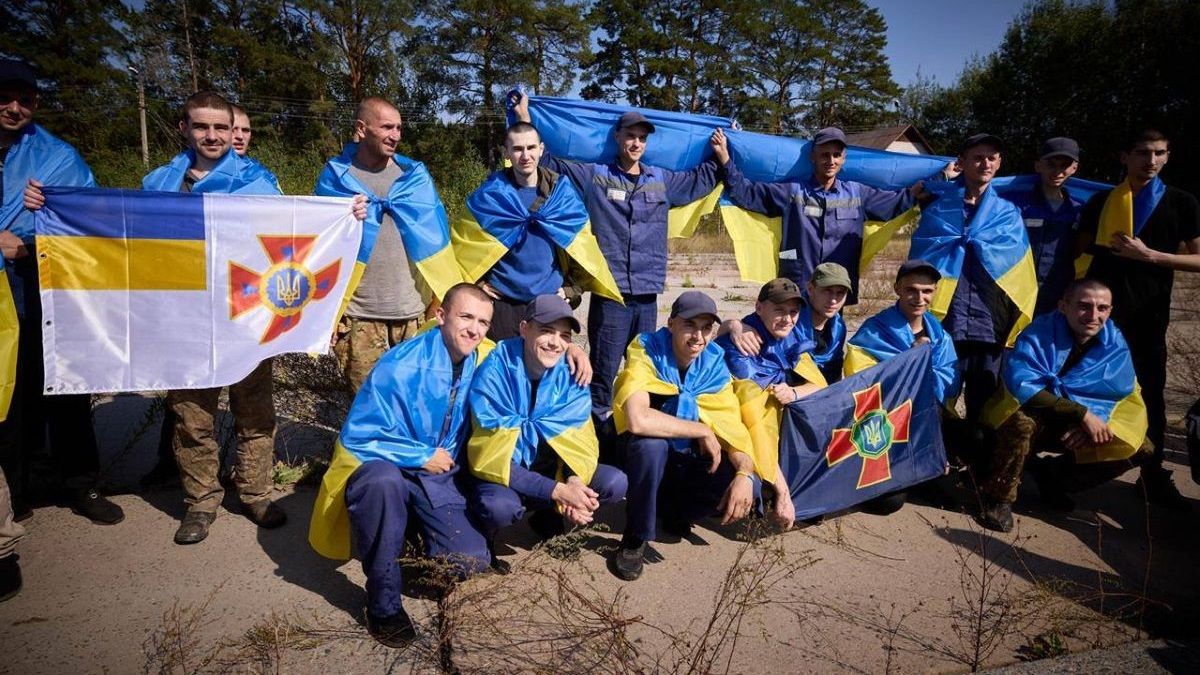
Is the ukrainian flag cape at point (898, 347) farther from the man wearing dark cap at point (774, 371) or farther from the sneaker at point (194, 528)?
the sneaker at point (194, 528)

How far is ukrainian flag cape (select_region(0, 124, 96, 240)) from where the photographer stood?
11.2ft

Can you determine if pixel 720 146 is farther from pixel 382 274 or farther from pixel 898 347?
pixel 382 274

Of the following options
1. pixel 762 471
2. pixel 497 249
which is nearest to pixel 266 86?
pixel 497 249

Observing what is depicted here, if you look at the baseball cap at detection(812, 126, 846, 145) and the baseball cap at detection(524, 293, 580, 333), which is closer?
the baseball cap at detection(524, 293, 580, 333)

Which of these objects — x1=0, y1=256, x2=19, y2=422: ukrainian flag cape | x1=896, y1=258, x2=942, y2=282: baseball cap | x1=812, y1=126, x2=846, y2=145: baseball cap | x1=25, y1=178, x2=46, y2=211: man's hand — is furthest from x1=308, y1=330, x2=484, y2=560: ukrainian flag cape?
x1=812, y1=126, x2=846, y2=145: baseball cap

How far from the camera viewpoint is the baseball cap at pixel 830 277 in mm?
3957

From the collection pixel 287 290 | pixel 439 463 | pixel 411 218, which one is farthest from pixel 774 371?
pixel 287 290

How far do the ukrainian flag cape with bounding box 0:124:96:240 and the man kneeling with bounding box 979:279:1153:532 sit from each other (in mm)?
5827

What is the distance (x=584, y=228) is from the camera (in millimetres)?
4363

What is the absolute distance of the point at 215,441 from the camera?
147 inches

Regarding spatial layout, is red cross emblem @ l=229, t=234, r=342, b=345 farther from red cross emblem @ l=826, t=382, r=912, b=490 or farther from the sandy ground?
red cross emblem @ l=826, t=382, r=912, b=490

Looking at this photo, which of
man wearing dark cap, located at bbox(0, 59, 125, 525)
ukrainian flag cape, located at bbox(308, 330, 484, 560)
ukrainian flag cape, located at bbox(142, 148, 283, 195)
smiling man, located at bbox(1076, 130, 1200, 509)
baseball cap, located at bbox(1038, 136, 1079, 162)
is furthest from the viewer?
baseball cap, located at bbox(1038, 136, 1079, 162)

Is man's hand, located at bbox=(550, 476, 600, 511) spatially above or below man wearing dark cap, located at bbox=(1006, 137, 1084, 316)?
below

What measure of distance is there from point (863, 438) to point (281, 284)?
376 centimetres
